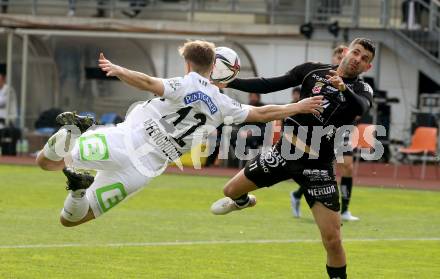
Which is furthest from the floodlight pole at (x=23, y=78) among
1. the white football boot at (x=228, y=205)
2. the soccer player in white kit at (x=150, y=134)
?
the soccer player in white kit at (x=150, y=134)

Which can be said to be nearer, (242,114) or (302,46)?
(242,114)

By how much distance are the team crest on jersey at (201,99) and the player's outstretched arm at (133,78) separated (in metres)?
0.29

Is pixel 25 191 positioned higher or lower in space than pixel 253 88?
lower

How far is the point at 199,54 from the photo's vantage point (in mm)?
10883

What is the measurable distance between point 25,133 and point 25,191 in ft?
32.2

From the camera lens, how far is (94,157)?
433 inches

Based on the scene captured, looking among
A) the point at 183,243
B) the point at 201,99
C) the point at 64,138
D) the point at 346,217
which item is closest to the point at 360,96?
the point at 201,99

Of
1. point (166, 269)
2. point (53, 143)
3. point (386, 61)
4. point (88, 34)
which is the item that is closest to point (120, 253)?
point (166, 269)

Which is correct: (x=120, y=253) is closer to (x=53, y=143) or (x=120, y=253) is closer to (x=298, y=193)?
(x=53, y=143)

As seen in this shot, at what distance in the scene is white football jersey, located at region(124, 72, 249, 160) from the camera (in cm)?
1089

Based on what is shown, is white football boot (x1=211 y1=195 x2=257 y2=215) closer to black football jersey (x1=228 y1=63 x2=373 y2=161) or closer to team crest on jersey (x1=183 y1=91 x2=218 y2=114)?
black football jersey (x1=228 y1=63 x2=373 y2=161)

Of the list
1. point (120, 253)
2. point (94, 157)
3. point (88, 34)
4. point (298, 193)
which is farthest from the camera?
point (88, 34)

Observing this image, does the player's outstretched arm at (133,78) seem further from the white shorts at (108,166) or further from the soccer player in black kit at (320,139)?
the soccer player in black kit at (320,139)

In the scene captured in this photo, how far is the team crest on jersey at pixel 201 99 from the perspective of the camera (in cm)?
1092
